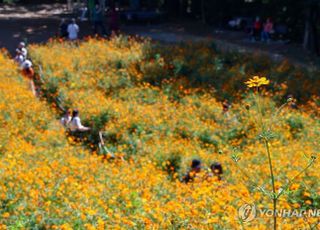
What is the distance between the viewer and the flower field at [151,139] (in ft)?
20.6

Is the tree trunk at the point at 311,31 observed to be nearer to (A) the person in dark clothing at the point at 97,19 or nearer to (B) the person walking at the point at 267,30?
(B) the person walking at the point at 267,30

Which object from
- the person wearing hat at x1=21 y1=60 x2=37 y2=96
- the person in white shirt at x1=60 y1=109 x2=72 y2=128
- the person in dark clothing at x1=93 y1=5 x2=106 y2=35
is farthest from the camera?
the person in dark clothing at x1=93 y1=5 x2=106 y2=35

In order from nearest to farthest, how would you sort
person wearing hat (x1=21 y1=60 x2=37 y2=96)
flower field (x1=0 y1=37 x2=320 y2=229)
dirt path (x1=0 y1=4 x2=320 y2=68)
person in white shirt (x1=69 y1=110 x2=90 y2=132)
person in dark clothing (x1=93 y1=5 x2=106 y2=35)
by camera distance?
1. flower field (x1=0 y1=37 x2=320 y2=229)
2. person in white shirt (x1=69 y1=110 x2=90 y2=132)
3. person wearing hat (x1=21 y1=60 x2=37 y2=96)
4. dirt path (x1=0 y1=4 x2=320 y2=68)
5. person in dark clothing (x1=93 y1=5 x2=106 y2=35)

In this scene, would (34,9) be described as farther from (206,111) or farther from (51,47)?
(206,111)

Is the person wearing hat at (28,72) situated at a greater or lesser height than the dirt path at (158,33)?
greater

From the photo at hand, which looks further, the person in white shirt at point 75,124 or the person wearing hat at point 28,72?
the person wearing hat at point 28,72

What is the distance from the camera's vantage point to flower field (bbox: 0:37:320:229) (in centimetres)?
627

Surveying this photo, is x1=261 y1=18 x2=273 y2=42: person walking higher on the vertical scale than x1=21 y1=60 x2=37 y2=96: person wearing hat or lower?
lower

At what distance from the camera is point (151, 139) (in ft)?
36.4

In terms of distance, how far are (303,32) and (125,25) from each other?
841cm

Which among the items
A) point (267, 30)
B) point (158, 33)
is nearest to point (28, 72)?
point (158, 33)

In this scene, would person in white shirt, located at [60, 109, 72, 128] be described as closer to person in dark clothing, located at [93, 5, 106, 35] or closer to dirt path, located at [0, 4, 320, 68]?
dirt path, located at [0, 4, 320, 68]

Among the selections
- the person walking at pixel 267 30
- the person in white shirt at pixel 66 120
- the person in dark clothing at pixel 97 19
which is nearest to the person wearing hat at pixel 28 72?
the person in white shirt at pixel 66 120

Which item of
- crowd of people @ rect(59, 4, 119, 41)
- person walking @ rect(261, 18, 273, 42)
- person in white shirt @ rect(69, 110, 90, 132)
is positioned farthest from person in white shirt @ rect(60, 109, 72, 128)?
person walking @ rect(261, 18, 273, 42)
